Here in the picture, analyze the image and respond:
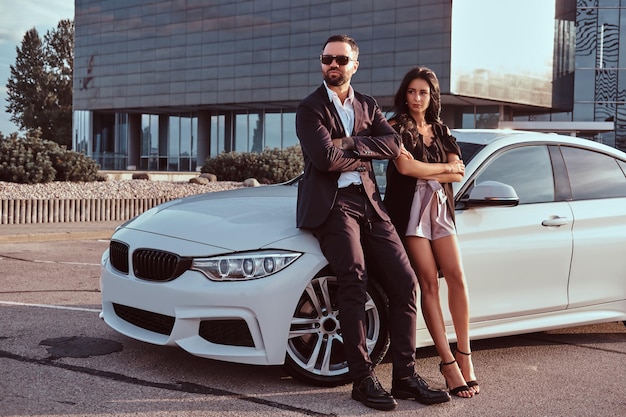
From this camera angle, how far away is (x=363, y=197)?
444 cm

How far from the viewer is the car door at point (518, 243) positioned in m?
4.96

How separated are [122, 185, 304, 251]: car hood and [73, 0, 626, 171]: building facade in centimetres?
4036

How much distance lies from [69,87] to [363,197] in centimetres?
7997

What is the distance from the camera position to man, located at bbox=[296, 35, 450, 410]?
4230mm

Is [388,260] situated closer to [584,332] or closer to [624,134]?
[584,332]

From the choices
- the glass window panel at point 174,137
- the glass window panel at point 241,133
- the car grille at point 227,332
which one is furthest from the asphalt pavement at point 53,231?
the glass window panel at point 174,137

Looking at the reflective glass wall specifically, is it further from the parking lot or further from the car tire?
the car tire

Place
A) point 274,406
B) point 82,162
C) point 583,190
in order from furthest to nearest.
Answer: point 82,162
point 583,190
point 274,406

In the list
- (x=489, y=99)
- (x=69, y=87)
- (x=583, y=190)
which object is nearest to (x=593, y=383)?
(x=583, y=190)

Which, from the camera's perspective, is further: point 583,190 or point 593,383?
point 583,190

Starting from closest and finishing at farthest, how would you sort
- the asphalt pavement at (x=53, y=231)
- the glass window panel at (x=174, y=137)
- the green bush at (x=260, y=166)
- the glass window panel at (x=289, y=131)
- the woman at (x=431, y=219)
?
the woman at (x=431, y=219)
the asphalt pavement at (x=53, y=231)
the green bush at (x=260, y=166)
the glass window panel at (x=289, y=131)
the glass window panel at (x=174, y=137)

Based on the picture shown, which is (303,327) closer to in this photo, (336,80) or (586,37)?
(336,80)

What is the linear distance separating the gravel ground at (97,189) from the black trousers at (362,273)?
1248cm

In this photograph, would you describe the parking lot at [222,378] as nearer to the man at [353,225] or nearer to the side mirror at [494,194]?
the man at [353,225]
